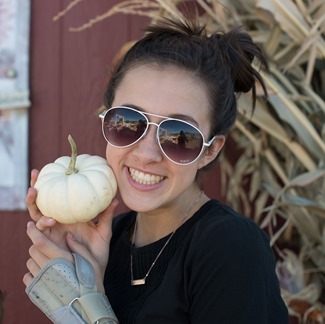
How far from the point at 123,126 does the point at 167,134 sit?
0.11m

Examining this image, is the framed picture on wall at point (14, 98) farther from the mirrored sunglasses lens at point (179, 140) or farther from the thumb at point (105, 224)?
the mirrored sunglasses lens at point (179, 140)

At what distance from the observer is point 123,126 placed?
4.97 ft

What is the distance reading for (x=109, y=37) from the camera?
307 cm

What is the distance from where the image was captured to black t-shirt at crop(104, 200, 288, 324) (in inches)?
52.5

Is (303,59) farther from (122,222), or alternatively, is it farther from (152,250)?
(152,250)

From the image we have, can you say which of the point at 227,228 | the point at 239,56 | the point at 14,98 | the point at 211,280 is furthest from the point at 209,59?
the point at 14,98

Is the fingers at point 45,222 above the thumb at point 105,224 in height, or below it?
above

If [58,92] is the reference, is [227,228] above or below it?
above

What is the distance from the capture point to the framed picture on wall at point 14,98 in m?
3.00

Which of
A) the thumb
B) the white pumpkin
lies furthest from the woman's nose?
the thumb

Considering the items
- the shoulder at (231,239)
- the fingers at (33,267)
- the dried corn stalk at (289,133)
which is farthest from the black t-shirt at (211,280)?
the dried corn stalk at (289,133)

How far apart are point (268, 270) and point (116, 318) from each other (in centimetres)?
37

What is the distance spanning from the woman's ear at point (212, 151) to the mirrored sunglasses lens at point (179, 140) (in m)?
0.09

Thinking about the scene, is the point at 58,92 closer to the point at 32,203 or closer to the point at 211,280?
the point at 32,203
